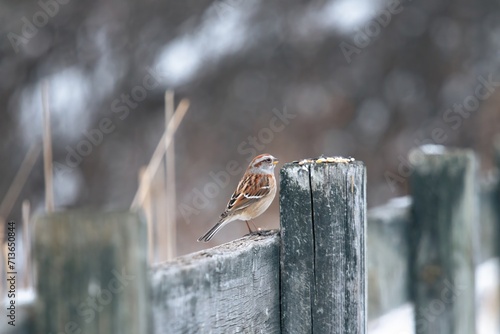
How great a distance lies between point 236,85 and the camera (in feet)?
29.6

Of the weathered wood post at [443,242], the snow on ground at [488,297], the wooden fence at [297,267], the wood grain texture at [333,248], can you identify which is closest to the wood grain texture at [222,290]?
the wooden fence at [297,267]

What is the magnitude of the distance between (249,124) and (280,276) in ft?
21.6

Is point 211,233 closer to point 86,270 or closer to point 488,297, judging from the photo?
point 488,297

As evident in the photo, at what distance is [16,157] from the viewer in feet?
26.6

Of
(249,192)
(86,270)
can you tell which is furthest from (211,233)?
(86,270)

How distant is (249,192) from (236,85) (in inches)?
206

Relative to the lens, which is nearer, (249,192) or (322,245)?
(322,245)

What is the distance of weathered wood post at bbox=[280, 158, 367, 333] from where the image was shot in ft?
6.82

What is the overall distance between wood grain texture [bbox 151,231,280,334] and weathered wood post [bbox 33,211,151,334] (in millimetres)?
160

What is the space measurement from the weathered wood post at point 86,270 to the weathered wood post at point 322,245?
0.79 m

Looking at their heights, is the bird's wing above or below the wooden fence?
above

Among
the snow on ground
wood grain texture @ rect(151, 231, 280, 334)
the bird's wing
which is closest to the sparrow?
the bird's wing

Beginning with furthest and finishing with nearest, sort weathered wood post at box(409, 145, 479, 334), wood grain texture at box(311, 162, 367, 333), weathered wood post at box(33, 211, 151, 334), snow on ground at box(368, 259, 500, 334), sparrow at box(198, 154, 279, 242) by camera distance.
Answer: snow on ground at box(368, 259, 500, 334) → sparrow at box(198, 154, 279, 242) → weathered wood post at box(409, 145, 479, 334) → wood grain texture at box(311, 162, 367, 333) → weathered wood post at box(33, 211, 151, 334)

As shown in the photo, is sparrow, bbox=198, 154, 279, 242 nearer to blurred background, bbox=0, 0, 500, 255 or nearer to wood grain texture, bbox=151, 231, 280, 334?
wood grain texture, bbox=151, 231, 280, 334
